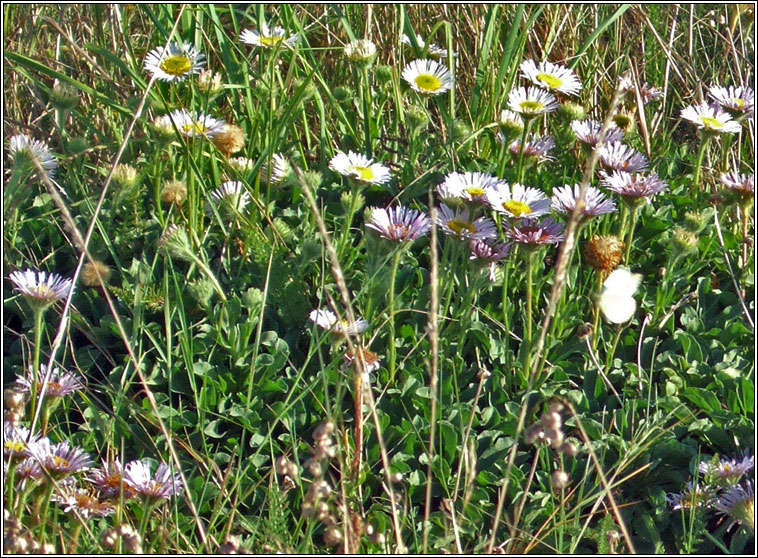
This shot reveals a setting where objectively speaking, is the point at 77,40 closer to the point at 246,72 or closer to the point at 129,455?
the point at 246,72

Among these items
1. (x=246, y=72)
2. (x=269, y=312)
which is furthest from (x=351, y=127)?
(x=269, y=312)

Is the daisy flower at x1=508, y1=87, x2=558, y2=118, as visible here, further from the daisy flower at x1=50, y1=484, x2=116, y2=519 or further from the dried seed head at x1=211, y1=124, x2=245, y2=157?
the daisy flower at x1=50, y1=484, x2=116, y2=519

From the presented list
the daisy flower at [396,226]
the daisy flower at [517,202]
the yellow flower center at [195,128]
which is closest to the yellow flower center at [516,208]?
the daisy flower at [517,202]

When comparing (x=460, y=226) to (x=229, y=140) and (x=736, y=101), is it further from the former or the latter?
(x=736, y=101)

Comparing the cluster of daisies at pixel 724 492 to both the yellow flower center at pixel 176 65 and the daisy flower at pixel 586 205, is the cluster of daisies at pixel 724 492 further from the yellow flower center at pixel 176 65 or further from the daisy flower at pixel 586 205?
the yellow flower center at pixel 176 65

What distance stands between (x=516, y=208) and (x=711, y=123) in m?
0.56

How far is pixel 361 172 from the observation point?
5.59 ft

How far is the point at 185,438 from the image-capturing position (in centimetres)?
157

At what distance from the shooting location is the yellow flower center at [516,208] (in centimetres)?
152

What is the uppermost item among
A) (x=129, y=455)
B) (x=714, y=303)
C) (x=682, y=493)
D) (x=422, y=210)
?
(x=422, y=210)

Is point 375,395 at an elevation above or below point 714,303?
below

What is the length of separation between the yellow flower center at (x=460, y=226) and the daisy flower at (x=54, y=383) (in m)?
0.64

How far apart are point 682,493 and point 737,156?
1.09m

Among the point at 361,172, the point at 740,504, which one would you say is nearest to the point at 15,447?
the point at 361,172
